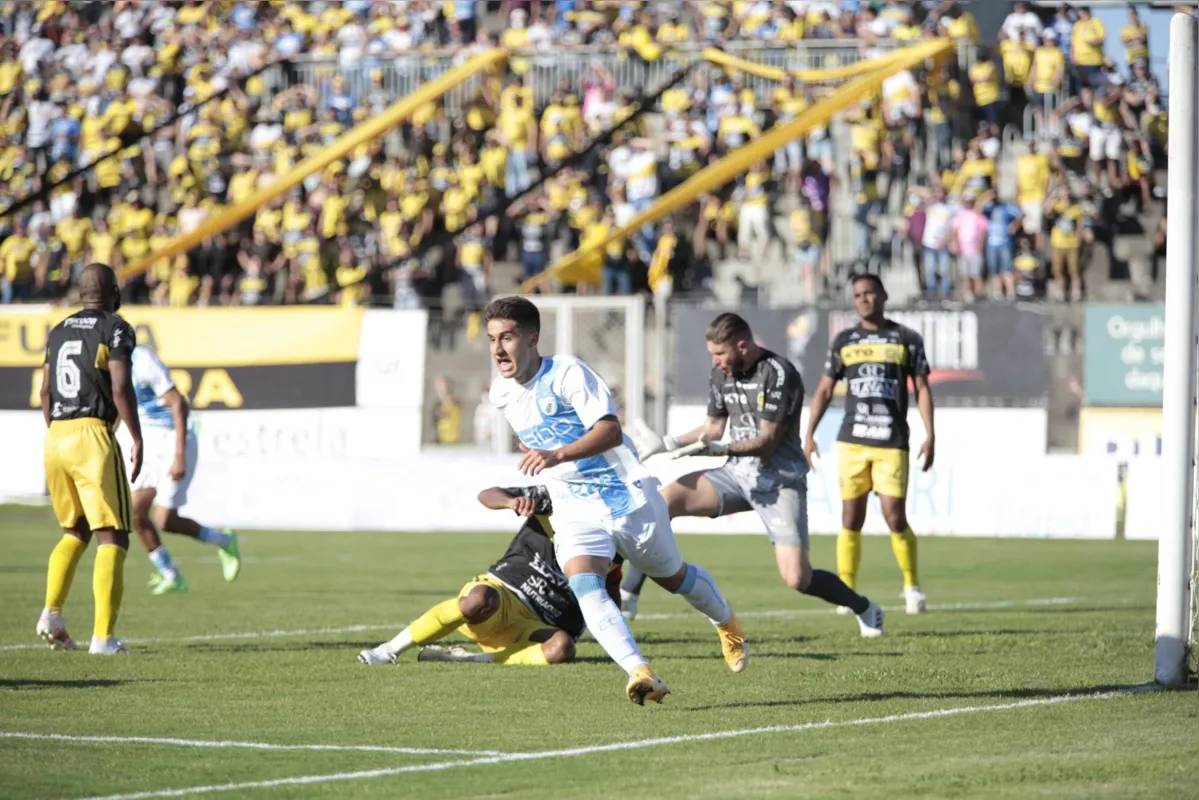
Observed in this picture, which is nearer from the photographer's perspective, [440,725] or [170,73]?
[440,725]

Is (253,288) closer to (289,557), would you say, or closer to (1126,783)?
(289,557)

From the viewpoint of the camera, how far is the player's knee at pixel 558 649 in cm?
1060

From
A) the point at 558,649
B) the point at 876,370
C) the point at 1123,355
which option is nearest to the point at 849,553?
the point at 876,370

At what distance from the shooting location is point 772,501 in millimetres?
11641

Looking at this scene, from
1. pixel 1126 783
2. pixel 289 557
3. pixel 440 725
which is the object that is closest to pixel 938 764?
pixel 1126 783

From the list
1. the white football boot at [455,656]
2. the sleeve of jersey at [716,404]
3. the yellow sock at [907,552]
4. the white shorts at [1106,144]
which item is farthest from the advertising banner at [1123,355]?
the white football boot at [455,656]

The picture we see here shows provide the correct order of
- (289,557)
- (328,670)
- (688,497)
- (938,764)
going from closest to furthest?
(938,764) → (328,670) → (688,497) → (289,557)

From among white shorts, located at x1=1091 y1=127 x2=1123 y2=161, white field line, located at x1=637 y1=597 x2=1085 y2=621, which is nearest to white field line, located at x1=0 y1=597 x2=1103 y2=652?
white field line, located at x1=637 y1=597 x2=1085 y2=621

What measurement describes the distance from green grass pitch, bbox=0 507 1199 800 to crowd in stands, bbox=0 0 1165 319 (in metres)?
12.5

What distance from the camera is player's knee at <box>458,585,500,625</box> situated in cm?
1015

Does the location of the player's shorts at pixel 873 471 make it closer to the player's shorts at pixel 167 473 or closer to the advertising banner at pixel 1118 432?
the player's shorts at pixel 167 473

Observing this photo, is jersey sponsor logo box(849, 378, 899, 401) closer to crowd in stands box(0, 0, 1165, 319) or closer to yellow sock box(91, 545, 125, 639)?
yellow sock box(91, 545, 125, 639)

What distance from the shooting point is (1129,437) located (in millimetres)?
23375

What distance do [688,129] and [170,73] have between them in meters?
10.3
